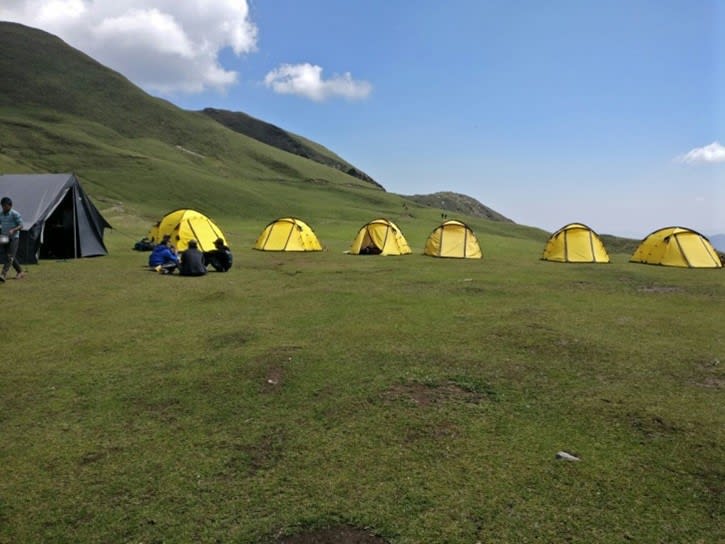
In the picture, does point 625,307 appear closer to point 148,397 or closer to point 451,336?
point 451,336

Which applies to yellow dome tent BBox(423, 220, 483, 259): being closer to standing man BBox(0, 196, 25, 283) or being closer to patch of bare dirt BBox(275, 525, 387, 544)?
standing man BBox(0, 196, 25, 283)

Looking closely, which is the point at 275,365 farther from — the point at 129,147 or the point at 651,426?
the point at 129,147

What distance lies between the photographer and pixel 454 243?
31.2 m

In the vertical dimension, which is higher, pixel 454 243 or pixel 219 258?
pixel 454 243

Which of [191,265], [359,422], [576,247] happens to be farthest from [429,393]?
[576,247]

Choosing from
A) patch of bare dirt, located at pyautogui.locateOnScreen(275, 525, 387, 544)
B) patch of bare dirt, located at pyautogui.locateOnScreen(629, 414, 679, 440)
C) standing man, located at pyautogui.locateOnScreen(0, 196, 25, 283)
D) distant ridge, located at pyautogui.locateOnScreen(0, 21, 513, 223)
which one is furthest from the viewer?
distant ridge, located at pyautogui.locateOnScreen(0, 21, 513, 223)

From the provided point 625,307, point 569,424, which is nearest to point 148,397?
point 569,424

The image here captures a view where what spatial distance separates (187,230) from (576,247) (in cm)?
2201

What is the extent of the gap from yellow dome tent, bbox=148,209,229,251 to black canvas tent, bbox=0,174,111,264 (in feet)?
11.9

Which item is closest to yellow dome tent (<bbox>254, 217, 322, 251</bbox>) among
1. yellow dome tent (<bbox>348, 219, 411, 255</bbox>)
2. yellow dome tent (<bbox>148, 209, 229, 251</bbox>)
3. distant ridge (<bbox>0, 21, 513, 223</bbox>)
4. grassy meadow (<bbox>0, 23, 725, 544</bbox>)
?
yellow dome tent (<bbox>348, 219, 411, 255</bbox>)

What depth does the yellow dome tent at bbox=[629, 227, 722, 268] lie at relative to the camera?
27172 mm

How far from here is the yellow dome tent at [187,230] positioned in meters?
28.5

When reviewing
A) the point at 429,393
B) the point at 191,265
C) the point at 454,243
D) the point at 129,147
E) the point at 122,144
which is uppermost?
the point at 122,144

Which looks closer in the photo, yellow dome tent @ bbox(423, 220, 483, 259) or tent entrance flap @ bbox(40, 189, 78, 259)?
tent entrance flap @ bbox(40, 189, 78, 259)
